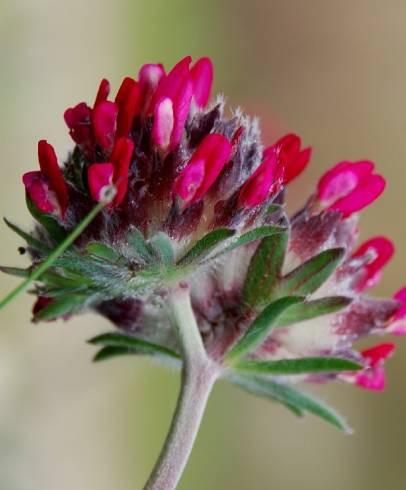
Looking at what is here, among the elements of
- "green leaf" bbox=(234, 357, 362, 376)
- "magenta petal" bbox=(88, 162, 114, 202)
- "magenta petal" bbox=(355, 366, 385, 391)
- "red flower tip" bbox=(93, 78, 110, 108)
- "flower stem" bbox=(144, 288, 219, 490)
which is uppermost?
"red flower tip" bbox=(93, 78, 110, 108)

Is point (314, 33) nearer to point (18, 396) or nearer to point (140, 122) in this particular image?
point (18, 396)

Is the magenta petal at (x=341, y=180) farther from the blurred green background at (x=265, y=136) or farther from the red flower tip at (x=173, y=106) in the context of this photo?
the blurred green background at (x=265, y=136)

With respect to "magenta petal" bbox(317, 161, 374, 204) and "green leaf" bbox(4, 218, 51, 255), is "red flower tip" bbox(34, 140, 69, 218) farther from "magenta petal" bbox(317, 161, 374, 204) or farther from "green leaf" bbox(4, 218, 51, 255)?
"magenta petal" bbox(317, 161, 374, 204)

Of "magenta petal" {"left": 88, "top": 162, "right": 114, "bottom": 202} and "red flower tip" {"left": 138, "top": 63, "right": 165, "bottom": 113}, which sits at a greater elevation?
"red flower tip" {"left": 138, "top": 63, "right": 165, "bottom": 113}

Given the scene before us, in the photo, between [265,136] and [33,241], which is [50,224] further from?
[265,136]

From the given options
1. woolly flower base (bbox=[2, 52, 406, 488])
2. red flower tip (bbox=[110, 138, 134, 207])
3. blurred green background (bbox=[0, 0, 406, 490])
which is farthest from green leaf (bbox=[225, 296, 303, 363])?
blurred green background (bbox=[0, 0, 406, 490])

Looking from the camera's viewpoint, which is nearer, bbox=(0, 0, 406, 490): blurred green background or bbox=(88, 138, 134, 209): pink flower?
bbox=(88, 138, 134, 209): pink flower

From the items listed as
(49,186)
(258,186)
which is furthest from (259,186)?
(49,186)
